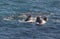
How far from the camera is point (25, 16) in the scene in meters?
39.4

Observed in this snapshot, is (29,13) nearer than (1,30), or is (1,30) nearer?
(1,30)

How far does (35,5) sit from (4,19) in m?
8.48

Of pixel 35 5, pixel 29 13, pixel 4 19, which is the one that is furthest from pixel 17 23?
pixel 35 5

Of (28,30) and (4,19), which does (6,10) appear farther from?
(28,30)

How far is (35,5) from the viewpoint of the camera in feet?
149

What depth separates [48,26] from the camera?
35781 mm

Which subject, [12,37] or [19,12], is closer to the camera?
[12,37]

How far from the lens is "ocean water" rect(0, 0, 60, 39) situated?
109 ft

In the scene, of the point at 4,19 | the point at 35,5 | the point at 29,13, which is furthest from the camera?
Result: the point at 35,5

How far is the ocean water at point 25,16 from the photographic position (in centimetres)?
3325

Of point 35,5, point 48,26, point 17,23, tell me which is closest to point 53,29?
point 48,26

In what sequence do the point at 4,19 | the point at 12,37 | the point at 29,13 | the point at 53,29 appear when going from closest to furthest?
the point at 12,37 < the point at 53,29 < the point at 4,19 < the point at 29,13

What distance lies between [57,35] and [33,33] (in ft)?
8.13

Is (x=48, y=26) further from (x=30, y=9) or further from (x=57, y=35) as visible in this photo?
(x=30, y=9)
